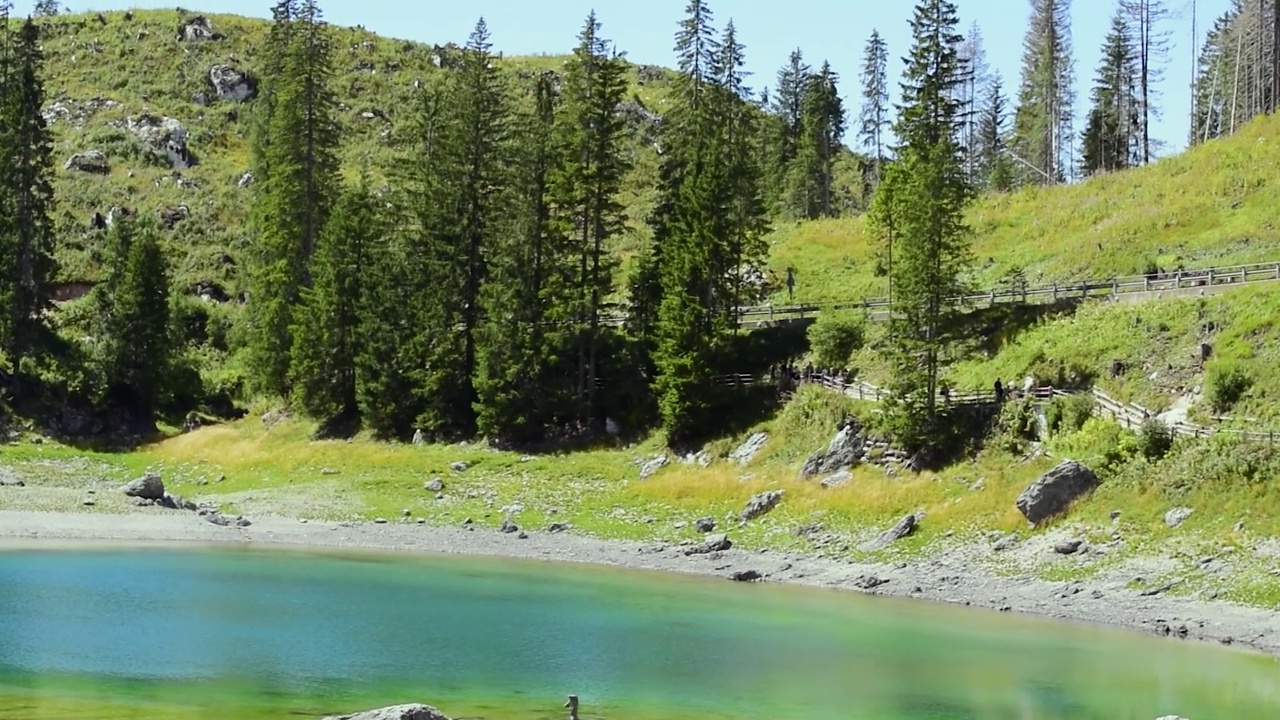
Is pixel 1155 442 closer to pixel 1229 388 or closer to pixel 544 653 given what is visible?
pixel 1229 388

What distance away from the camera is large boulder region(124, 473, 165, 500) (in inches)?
2320

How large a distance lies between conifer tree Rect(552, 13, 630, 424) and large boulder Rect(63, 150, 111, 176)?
62466 millimetres

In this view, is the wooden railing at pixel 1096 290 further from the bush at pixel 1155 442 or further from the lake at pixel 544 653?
the lake at pixel 544 653

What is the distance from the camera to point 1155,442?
4872 centimetres

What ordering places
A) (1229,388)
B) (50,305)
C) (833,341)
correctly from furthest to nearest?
(50,305), (833,341), (1229,388)

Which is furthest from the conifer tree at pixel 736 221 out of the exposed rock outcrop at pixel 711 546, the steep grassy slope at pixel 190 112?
the steep grassy slope at pixel 190 112

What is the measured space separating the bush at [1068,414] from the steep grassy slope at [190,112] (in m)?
69.2

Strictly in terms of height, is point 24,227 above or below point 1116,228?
below

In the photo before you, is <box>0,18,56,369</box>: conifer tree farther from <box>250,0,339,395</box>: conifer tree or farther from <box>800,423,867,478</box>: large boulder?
<box>800,423,867,478</box>: large boulder

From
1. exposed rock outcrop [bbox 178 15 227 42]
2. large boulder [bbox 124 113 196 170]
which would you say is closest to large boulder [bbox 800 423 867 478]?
large boulder [bbox 124 113 196 170]

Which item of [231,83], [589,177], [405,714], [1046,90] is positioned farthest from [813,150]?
[405,714]

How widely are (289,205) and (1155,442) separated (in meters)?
55.1

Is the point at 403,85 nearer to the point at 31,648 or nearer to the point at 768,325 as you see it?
the point at 768,325

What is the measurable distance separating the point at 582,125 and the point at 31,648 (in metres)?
48.6
